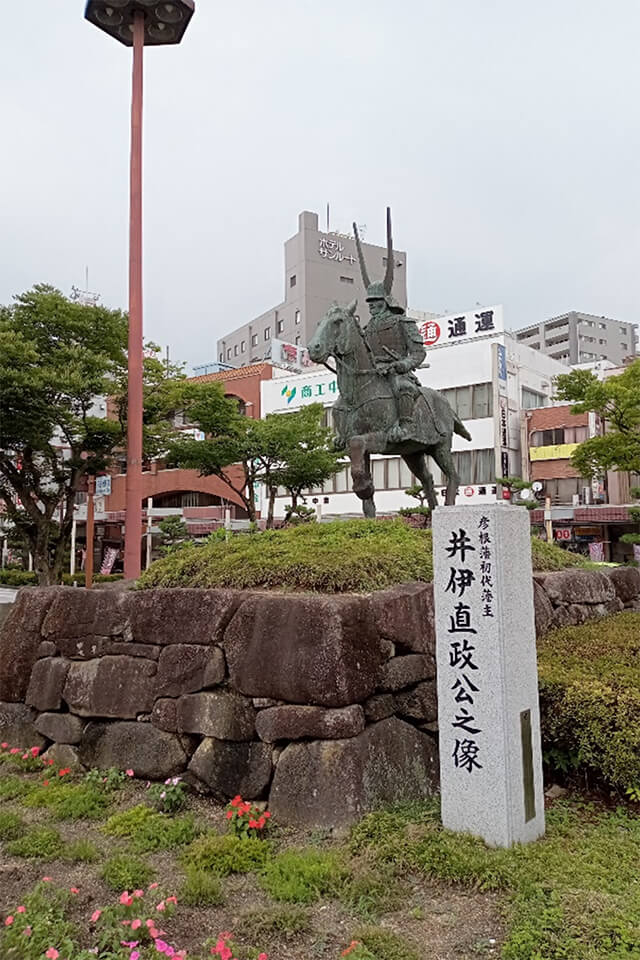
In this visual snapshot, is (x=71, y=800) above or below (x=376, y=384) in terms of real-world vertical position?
below

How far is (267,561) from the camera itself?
6.17 m

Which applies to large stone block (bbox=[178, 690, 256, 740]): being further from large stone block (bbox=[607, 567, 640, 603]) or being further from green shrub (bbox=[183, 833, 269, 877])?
large stone block (bbox=[607, 567, 640, 603])

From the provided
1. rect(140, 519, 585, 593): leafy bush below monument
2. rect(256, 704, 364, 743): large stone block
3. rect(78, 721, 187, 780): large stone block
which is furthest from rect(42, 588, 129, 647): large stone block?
rect(256, 704, 364, 743): large stone block

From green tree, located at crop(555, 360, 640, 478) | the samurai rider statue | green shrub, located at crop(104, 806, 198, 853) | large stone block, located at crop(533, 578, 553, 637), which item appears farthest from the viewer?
green tree, located at crop(555, 360, 640, 478)

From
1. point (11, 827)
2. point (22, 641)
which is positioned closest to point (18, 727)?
point (22, 641)

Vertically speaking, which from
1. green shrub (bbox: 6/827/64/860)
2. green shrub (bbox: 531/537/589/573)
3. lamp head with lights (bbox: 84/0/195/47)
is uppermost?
lamp head with lights (bbox: 84/0/195/47)

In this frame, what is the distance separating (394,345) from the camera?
8328mm

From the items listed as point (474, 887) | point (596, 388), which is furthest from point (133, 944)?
point (596, 388)

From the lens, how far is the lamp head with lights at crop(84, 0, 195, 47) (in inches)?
466

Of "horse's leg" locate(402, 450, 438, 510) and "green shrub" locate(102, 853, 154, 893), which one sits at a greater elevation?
"horse's leg" locate(402, 450, 438, 510)

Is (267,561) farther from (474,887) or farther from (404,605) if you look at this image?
(474,887)

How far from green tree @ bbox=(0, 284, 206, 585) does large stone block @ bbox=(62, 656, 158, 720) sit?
12.2m

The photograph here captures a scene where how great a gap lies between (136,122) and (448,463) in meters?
8.08

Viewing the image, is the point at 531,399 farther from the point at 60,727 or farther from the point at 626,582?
the point at 60,727
